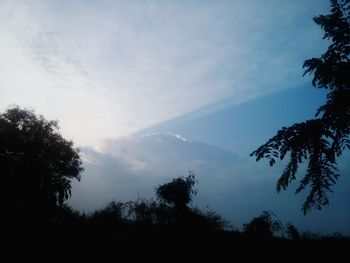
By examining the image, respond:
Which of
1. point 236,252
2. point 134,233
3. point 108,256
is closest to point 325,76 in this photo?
point 236,252

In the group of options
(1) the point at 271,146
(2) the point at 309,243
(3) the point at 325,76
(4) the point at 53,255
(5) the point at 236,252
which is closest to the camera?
(1) the point at 271,146

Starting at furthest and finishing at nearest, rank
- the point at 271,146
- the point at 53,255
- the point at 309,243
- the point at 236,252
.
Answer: the point at 309,243, the point at 236,252, the point at 53,255, the point at 271,146

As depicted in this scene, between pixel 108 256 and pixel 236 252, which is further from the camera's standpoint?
pixel 236 252

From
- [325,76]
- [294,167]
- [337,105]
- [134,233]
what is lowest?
[134,233]

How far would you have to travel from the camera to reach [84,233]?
8.80m

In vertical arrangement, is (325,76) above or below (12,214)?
above

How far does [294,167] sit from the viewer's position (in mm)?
5199

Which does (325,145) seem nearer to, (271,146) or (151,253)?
(271,146)

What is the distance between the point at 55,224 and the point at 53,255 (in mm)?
1128

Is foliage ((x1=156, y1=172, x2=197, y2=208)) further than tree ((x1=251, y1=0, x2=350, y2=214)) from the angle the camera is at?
Yes

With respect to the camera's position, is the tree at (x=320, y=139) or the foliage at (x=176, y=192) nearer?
the tree at (x=320, y=139)

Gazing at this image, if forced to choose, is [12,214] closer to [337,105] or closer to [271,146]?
[271,146]

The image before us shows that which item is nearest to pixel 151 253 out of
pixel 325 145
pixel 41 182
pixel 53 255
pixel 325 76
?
pixel 53 255

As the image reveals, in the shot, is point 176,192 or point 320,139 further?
point 176,192
